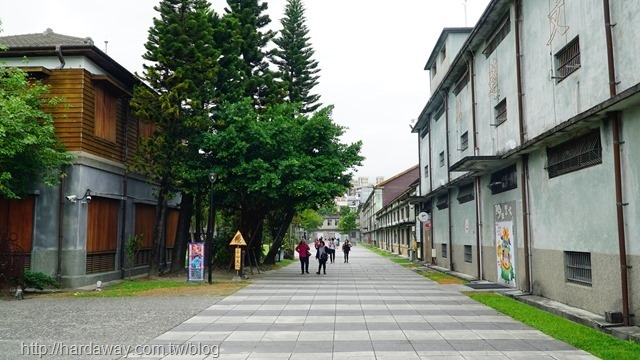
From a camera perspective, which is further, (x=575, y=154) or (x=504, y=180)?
(x=504, y=180)

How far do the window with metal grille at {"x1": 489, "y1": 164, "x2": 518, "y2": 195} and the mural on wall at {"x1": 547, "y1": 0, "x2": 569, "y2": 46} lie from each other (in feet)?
15.4

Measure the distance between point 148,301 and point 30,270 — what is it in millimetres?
5902

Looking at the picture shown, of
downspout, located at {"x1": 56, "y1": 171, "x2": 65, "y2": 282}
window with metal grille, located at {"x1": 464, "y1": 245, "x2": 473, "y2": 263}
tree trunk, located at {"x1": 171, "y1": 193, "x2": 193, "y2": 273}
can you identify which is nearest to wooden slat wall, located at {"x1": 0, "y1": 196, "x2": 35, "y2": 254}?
downspout, located at {"x1": 56, "y1": 171, "x2": 65, "y2": 282}

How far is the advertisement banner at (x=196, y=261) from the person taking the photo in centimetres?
2083

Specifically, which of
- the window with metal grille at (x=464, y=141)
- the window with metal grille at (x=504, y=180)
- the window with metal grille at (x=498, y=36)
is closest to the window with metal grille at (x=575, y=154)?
the window with metal grille at (x=504, y=180)

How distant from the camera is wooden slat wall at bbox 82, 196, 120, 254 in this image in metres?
19.7

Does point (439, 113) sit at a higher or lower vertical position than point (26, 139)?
higher

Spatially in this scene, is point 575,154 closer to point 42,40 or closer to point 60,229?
point 60,229

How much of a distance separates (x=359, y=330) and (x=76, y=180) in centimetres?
1269

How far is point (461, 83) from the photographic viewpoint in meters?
23.8

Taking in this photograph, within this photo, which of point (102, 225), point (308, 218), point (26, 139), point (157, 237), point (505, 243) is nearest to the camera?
point (26, 139)

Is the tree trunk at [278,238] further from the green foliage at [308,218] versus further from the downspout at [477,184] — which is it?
the downspout at [477,184]

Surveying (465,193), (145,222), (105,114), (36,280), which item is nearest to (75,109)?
(105,114)

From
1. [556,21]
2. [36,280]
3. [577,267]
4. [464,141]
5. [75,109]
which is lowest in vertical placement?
[36,280]
